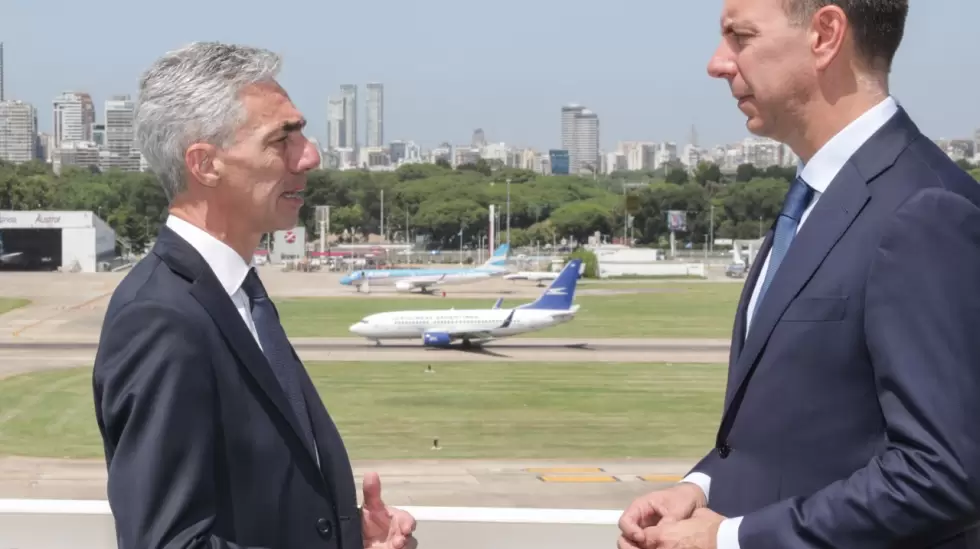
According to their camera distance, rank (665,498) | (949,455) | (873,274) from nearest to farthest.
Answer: (949,455) < (873,274) < (665,498)

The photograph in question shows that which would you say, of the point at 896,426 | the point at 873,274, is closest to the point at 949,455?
the point at 896,426

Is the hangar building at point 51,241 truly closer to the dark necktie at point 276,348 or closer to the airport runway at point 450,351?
the airport runway at point 450,351

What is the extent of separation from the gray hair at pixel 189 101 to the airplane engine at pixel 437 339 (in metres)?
38.7

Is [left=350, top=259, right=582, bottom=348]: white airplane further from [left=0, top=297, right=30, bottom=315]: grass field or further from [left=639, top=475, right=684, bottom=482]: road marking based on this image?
[left=0, top=297, right=30, bottom=315]: grass field

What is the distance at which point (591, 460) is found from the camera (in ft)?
73.1

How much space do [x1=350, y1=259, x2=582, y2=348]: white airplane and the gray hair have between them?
3870cm

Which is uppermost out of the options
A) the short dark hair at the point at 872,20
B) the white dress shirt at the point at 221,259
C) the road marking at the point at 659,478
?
the short dark hair at the point at 872,20

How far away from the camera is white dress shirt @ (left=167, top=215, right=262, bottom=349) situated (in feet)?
7.99

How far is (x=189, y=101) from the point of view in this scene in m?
2.45

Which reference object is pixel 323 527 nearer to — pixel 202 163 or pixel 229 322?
pixel 229 322

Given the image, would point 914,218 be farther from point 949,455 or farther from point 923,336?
point 949,455

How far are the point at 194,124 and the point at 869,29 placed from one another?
132 centimetres

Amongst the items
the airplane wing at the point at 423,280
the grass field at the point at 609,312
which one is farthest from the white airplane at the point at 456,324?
the airplane wing at the point at 423,280

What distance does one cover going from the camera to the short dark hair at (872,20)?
215cm
